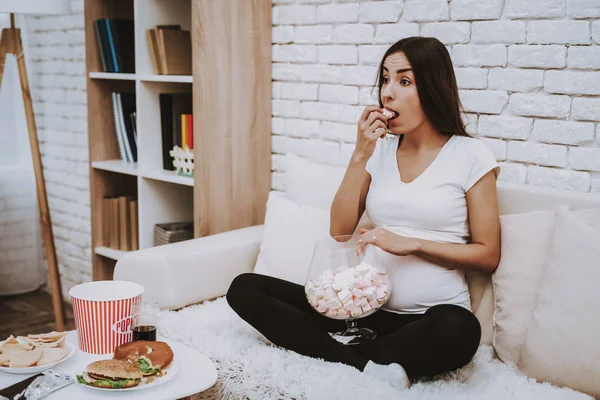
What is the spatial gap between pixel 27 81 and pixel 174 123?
63 centimetres

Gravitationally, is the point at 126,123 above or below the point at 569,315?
above

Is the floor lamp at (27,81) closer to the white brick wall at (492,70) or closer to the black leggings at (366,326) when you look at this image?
the white brick wall at (492,70)

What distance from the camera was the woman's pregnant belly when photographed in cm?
184

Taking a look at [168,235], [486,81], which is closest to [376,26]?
[486,81]

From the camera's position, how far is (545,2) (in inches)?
78.9

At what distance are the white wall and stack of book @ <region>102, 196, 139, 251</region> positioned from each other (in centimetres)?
71

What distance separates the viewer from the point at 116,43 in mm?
2984

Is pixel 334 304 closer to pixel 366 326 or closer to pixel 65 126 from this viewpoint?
pixel 366 326

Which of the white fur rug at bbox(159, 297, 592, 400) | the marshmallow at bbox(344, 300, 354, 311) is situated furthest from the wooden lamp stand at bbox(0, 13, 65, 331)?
the marshmallow at bbox(344, 300, 354, 311)

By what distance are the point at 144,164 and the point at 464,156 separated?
149 cm

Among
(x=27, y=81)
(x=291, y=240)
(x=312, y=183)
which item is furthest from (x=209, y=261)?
(x=27, y=81)

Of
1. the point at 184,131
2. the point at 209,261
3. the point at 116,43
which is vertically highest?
the point at 116,43

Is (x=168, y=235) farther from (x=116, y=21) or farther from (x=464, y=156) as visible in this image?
(x=464, y=156)

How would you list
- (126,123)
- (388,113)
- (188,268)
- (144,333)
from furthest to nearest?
(126,123) < (188,268) < (388,113) < (144,333)
